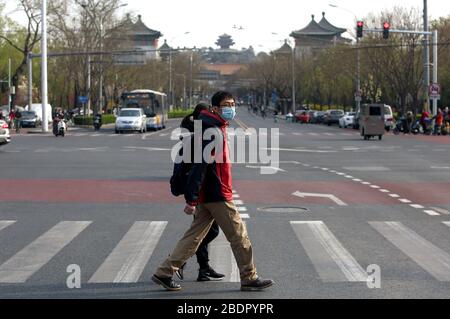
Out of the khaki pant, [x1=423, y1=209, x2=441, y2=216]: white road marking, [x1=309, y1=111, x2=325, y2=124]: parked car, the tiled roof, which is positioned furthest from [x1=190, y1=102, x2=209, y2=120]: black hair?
the tiled roof

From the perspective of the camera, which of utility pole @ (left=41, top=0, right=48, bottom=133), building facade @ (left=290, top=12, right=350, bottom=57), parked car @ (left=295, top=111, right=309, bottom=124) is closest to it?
utility pole @ (left=41, top=0, right=48, bottom=133)

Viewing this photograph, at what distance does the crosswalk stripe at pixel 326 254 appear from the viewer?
31.4 ft

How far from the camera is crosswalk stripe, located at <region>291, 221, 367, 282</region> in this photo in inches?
377

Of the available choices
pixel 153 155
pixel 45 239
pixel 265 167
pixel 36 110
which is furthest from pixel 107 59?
pixel 45 239

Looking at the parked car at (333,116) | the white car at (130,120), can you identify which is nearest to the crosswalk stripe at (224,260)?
the white car at (130,120)

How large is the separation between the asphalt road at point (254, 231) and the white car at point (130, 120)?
33915mm

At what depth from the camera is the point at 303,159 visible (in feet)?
101

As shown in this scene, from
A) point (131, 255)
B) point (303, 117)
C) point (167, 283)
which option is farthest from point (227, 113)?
point (303, 117)

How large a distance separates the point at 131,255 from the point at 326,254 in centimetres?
230

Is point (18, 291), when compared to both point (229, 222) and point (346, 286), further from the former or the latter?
point (346, 286)

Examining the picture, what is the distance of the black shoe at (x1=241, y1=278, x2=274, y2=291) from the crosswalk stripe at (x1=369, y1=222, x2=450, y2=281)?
183 centimetres

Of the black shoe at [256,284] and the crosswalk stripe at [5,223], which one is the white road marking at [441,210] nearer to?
the crosswalk stripe at [5,223]

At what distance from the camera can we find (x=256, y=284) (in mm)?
8812

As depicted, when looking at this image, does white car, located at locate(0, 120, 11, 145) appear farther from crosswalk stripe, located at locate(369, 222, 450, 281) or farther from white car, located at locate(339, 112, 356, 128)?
white car, located at locate(339, 112, 356, 128)
